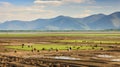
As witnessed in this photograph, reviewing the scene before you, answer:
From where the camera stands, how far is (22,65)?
4422 cm

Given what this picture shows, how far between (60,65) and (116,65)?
8.29 metres

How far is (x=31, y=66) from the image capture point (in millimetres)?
43000

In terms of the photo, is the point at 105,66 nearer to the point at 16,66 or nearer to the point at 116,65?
the point at 116,65

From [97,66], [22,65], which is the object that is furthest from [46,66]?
[97,66]

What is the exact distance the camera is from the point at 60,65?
43.4 meters

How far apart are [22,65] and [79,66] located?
845 centimetres

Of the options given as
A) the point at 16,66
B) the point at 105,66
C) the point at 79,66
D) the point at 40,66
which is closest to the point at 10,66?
the point at 16,66

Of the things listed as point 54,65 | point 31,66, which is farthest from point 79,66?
point 31,66

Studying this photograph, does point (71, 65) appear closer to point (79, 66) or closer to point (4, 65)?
point (79, 66)

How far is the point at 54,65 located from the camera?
43.3m

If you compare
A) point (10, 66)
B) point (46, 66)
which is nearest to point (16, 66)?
point (10, 66)

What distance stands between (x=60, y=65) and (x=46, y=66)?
81.2 inches

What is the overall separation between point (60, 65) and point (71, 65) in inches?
75.2

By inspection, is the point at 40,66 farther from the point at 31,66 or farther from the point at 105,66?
the point at 105,66
